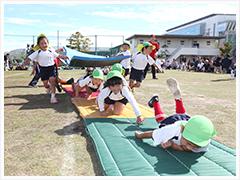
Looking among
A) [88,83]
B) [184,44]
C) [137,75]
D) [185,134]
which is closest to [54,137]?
[185,134]

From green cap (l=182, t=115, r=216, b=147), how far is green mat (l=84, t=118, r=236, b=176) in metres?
0.33

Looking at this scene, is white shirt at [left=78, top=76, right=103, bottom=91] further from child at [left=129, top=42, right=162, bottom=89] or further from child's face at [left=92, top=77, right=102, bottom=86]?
child at [left=129, top=42, right=162, bottom=89]

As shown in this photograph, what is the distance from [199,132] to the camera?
1.96 metres

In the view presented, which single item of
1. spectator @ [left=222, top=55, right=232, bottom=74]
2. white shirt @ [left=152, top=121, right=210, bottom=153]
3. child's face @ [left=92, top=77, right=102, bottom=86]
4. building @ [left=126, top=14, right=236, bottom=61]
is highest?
building @ [left=126, top=14, right=236, bottom=61]

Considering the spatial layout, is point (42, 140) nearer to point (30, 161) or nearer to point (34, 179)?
point (30, 161)

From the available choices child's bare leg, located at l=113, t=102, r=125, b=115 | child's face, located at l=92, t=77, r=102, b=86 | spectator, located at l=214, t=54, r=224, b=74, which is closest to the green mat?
child's bare leg, located at l=113, t=102, r=125, b=115

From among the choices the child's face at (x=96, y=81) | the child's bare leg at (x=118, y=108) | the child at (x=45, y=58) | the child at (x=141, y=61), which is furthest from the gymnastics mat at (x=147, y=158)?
the child at (x=141, y=61)

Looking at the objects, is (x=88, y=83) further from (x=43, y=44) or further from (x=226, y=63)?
(x=226, y=63)

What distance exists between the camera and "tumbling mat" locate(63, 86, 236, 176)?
2064 mm

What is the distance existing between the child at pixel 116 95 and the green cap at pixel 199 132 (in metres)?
1.33

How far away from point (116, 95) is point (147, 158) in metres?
1.74

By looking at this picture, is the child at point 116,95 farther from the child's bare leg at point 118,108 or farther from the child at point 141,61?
the child at point 141,61

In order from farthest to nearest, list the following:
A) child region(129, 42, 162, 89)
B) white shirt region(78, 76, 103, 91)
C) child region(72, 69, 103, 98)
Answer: child region(129, 42, 162, 89) < white shirt region(78, 76, 103, 91) < child region(72, 69, 103, 98)

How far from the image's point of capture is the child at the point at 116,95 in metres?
3.44
